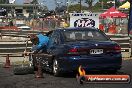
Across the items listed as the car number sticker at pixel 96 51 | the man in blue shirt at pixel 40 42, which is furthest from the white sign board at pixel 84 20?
the car number sticker at pixel 96 51

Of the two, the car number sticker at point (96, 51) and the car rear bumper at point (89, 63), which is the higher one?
the car number sticker at point (96, 51)

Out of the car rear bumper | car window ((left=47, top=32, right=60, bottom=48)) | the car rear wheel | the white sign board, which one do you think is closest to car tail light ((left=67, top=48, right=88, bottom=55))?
the car rear bumper

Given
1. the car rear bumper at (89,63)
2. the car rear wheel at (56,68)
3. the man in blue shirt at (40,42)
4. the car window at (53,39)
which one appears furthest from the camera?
the man in blue shirt at (40,42)

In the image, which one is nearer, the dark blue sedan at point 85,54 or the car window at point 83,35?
the dark blue sedan at point 85,54

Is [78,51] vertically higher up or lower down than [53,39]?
lower down

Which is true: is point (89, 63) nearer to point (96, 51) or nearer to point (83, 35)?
point (96, 51)

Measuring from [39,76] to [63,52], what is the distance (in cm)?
94

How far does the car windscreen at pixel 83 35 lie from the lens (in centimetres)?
1300

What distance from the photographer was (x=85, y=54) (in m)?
12.2

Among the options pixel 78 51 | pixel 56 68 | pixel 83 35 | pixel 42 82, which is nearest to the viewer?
pixel 42 82

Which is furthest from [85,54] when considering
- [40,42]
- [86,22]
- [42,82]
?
[86,22]

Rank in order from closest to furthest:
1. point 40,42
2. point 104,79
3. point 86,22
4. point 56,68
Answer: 1. point 104,79
2. point 56,68
3. point 40,42
4. point 86,22

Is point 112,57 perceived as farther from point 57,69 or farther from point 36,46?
point 36,46

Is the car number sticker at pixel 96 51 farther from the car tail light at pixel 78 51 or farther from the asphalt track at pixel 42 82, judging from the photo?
the asphalt track at pixel 42 82
